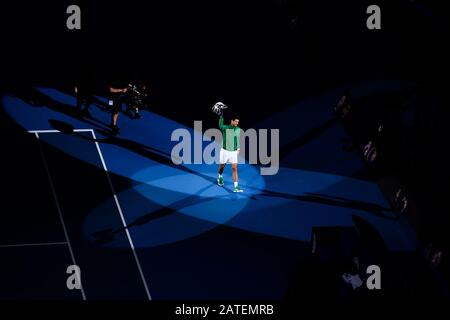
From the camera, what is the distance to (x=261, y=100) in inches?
1029

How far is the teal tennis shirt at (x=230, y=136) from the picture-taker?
2072 centimetres

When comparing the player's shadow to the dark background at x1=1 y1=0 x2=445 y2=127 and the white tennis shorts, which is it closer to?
the white tennis shorts

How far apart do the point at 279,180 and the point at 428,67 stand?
564 cm

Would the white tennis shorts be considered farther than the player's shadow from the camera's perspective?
Yes

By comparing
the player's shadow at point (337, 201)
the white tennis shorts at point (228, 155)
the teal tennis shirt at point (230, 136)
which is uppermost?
the teal tennis shirt at point (230, 136)

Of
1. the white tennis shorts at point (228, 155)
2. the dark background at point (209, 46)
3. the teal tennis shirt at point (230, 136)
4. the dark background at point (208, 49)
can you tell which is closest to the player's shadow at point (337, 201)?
the white tennis shorts at point (228, 155)

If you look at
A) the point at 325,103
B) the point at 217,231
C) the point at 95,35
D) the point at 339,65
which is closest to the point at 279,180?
the point at 217,231

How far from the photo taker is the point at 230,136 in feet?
68.2

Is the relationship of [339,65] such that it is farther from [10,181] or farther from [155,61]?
[10,181]

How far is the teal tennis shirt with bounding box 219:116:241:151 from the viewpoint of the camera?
68.0 feet

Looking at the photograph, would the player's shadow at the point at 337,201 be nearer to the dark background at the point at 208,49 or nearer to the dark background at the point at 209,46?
the dark background at the point at 208,49

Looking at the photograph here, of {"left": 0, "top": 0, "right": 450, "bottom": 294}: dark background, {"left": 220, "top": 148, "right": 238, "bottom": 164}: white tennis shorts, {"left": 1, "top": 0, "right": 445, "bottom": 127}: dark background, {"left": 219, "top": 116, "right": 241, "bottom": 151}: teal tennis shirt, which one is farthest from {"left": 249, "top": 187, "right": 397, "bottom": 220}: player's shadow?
{"left": 1, "top": 0, "right": 445, "bottom": 127}: dark background

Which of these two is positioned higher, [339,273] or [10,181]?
[10,181]

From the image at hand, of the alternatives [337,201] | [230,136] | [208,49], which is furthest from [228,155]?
[208,49]
